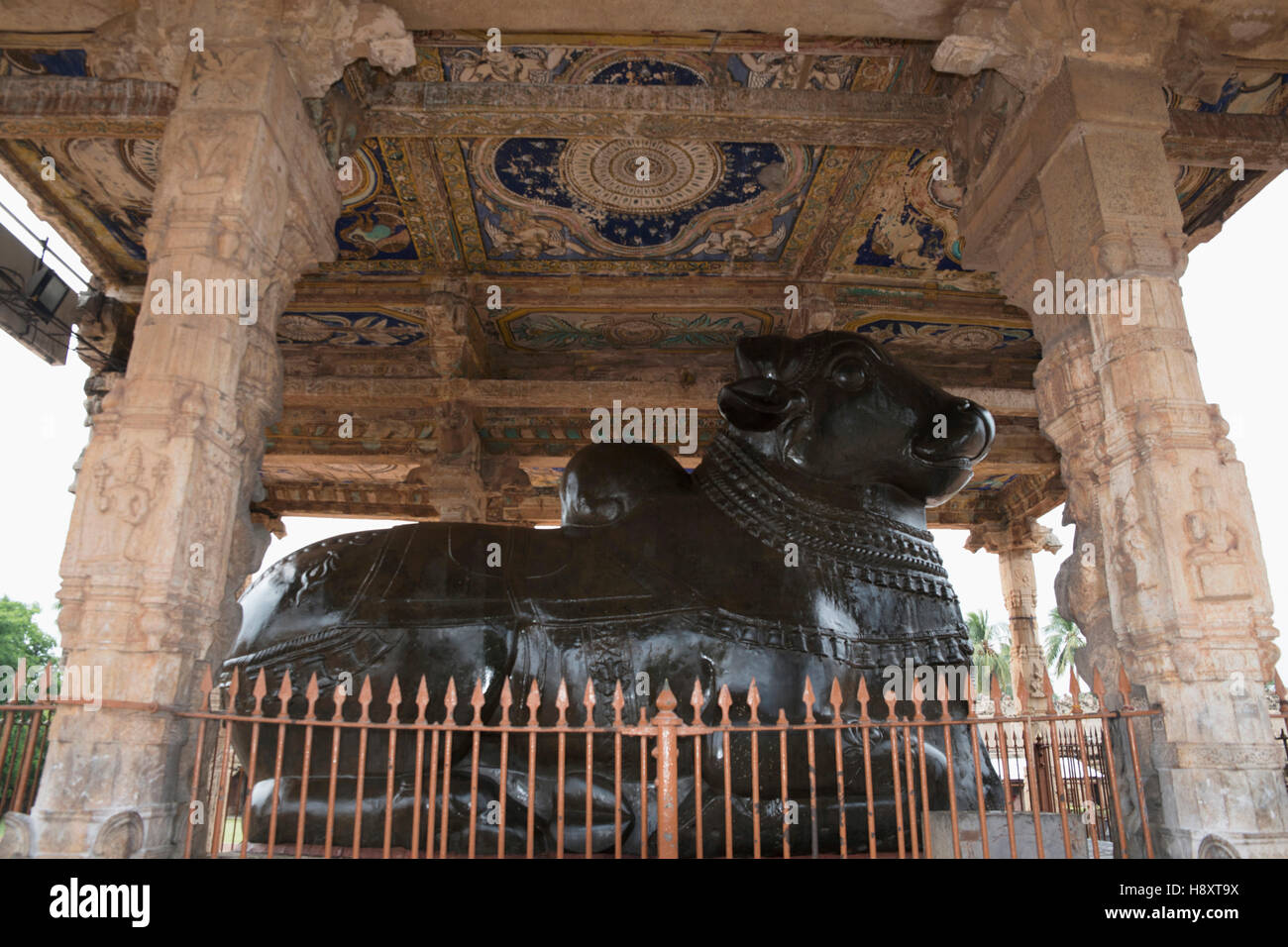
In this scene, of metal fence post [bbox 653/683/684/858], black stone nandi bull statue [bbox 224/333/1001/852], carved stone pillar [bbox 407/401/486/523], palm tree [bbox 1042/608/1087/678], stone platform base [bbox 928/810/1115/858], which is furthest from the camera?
palm tree [bbox 1042/608/1087/678]

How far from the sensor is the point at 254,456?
390 centimetres

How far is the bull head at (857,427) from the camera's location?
14.8 ft

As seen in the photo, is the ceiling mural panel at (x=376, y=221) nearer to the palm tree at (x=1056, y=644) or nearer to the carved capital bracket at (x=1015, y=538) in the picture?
the carved capital bracket at (x=1015, y=538)

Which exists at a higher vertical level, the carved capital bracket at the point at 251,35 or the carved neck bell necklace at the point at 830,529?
the carved capital bracket at the point at 251,35

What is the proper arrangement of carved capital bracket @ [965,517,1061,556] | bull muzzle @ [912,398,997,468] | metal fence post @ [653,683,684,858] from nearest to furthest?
metal fence post @ [653,683,684,858], bull muzzle @ [912,398,997,468], carved capital bracket @ [965,517,1061,556]

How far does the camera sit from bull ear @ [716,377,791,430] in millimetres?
4562

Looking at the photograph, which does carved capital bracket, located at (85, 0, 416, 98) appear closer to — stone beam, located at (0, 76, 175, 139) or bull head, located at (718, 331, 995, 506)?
stone beam, located at (0, 76, 175, 139)

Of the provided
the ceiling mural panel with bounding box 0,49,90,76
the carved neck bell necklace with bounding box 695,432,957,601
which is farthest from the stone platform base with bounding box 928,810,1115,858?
the ceiling mural panel with bounding box 0,49,90,76

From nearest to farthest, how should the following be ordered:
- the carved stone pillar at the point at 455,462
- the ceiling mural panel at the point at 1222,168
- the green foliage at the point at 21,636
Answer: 1. the ceiling mural panel at the point at 1222,168
2. the carved stone pillar at the point at 455,462
3. the green foliage at the point at 21,636

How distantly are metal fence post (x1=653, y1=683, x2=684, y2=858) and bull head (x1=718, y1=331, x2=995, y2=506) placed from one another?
6.14 feet

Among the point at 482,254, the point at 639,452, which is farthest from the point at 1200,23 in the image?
the point at 482,254

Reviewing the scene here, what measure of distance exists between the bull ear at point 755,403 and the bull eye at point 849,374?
0.89ft

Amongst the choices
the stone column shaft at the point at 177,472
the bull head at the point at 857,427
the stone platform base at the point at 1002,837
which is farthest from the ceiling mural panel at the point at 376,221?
the stone platform base at the point at 1002,837
